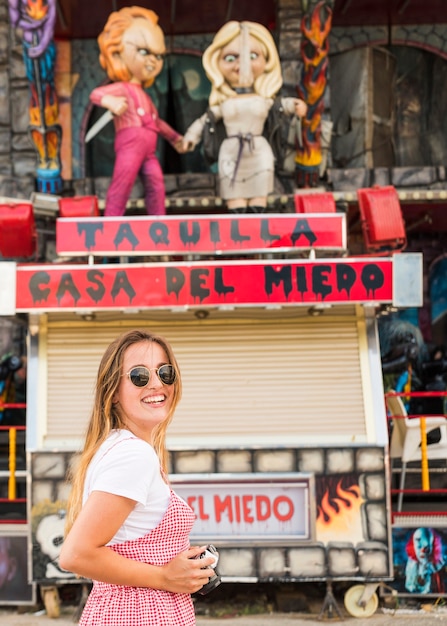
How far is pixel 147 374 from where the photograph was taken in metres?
2.58

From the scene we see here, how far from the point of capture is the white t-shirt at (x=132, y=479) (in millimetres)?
2273

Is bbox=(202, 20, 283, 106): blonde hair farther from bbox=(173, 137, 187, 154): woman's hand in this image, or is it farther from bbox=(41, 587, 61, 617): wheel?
bbox=(41, 587, 61, 617): wheel

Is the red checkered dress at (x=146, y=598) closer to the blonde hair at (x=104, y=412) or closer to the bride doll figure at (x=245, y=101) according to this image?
the blonde hair at (x=104, y=412)

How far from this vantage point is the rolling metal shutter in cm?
724

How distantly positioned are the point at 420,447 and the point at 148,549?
6.01 metres

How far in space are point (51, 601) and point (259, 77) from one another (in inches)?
222

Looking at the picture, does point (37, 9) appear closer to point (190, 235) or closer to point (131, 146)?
point (131, 146)

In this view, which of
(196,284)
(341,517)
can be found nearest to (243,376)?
(196,284)

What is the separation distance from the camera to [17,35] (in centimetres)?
1115

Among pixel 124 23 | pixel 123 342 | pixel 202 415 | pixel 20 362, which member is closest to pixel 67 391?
pixel 202 415

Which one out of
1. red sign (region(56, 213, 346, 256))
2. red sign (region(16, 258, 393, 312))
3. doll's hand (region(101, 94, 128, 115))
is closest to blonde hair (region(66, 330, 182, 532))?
red sign (region(16, 258, 393, 312))

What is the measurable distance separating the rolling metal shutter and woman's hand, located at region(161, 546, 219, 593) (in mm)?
4712

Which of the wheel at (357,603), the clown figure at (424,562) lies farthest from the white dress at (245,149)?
the wheel at (357,603)

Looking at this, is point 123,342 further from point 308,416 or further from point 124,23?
point 124,23
